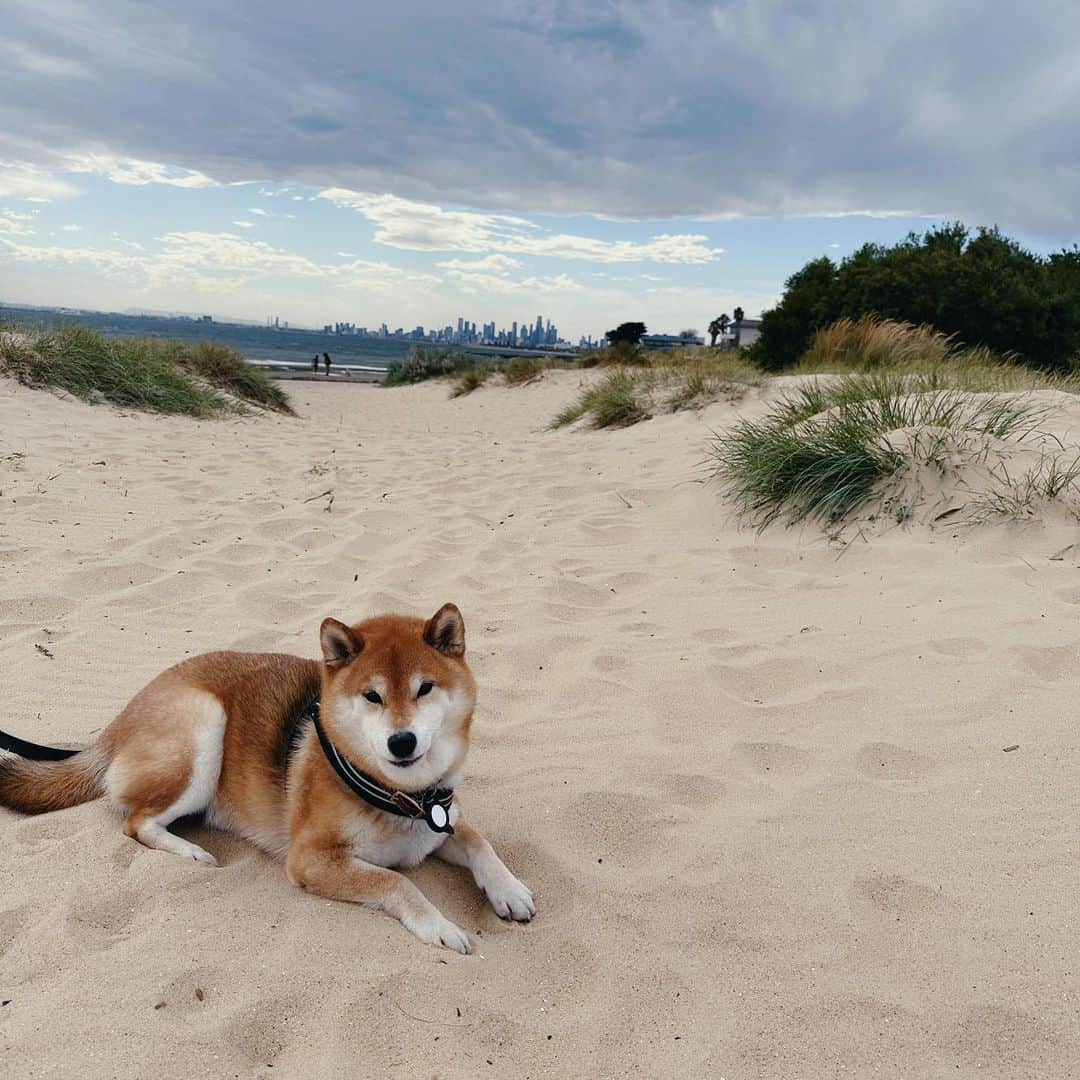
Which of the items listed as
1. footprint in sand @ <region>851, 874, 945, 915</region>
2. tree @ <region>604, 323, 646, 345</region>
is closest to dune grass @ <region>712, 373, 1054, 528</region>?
footprint in sand @ <region>851, 874, 945, 915</region>

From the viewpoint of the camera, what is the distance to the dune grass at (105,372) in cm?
1066

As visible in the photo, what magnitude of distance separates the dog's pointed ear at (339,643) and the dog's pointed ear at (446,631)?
0.67ft

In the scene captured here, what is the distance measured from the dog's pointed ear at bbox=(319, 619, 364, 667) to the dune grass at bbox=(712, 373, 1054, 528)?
390 cm

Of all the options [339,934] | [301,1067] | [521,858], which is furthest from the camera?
[521,858]

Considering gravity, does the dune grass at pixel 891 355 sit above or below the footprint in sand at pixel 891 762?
above

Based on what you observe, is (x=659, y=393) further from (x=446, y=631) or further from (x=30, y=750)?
(x=30, y=750)

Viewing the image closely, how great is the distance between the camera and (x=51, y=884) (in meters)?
2.35

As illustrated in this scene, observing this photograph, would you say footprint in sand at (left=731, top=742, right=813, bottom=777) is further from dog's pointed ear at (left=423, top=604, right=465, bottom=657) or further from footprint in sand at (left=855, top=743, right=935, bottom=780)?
dog's pointed ear at (left=423, top=604, right=465, bottom=657)

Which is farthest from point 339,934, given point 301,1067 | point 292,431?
point 292,431

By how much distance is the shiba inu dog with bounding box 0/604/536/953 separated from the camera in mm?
2352

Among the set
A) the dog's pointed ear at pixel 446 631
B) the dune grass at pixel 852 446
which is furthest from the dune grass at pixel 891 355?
the dog's pointed ear at pixel 446 631

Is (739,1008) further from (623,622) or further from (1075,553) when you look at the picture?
(1075,553)

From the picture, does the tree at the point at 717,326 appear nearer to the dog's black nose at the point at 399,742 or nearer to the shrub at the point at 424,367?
the shrub at the point at 424,367

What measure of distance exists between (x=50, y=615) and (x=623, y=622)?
297cm
